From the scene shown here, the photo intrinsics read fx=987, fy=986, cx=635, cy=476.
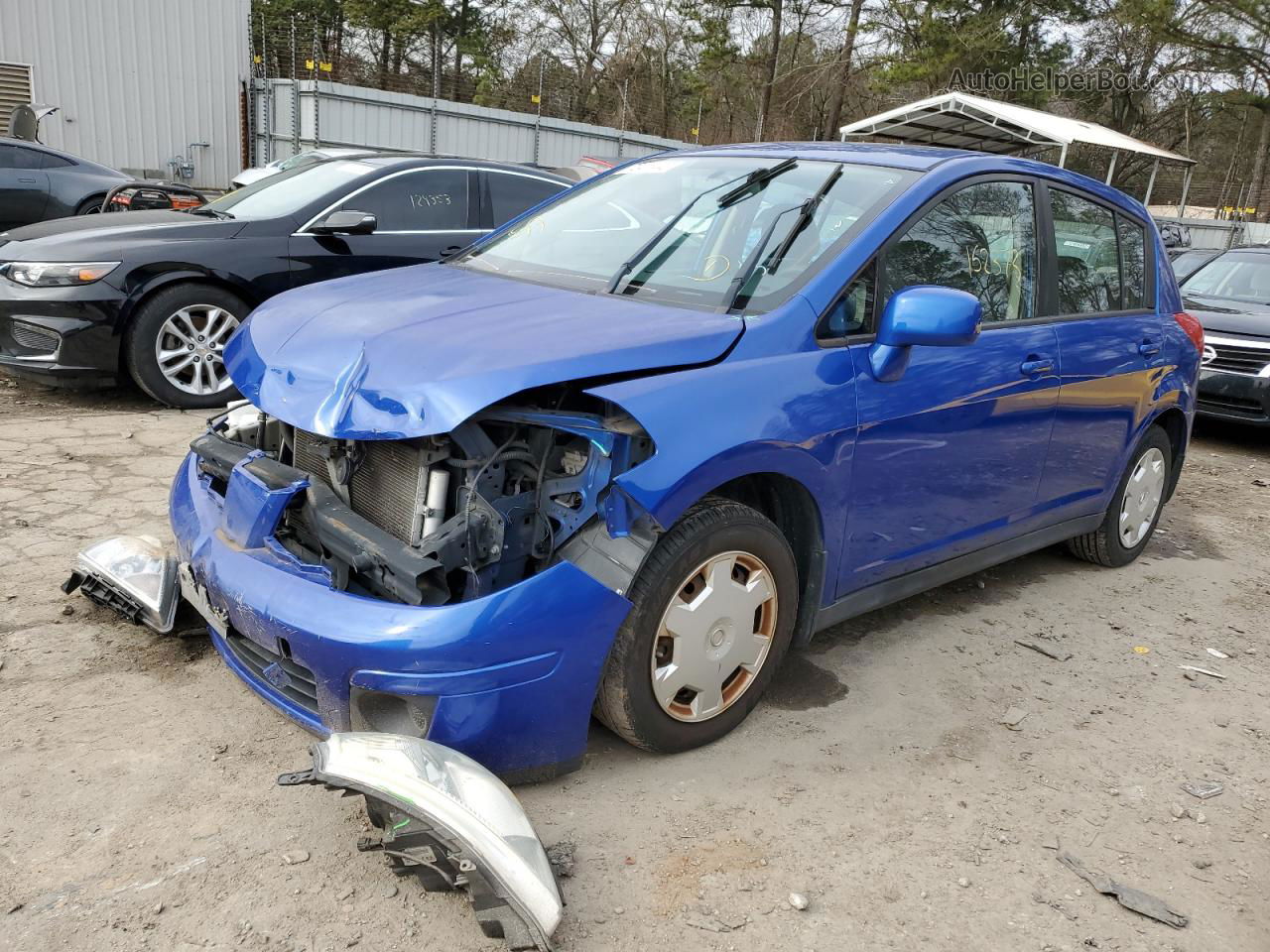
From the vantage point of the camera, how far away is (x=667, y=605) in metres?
2.60

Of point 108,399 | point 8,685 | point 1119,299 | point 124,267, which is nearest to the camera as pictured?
point 8,685

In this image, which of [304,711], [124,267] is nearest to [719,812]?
[304,711]

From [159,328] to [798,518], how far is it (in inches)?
179

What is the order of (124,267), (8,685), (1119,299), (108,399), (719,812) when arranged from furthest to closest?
(108,399)
(124,267)
(1119,299)
(8,685)
(719,812)

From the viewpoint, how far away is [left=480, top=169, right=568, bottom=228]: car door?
6.94m

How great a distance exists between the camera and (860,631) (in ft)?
12.7

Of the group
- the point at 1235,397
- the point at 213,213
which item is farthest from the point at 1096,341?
the point at 213,213

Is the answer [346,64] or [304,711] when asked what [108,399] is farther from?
[346,64]

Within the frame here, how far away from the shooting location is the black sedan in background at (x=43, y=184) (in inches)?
389

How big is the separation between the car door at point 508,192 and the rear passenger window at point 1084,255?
12.4ft

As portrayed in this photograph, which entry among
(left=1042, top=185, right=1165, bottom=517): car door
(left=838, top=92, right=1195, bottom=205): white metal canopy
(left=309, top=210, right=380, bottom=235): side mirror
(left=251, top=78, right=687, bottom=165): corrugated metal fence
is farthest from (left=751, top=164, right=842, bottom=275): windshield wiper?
(left=838, top=92, right=1195, bottom=205): white metal canopy

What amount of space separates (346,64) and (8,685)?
21.9 metres

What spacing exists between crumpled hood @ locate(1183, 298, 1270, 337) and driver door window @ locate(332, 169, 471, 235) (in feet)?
19.9

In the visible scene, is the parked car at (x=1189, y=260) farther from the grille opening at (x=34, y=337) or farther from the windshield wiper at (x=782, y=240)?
the grille opening at (x=34, y=337)
